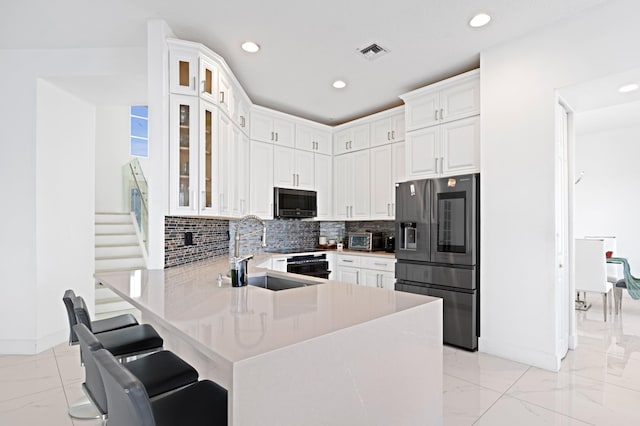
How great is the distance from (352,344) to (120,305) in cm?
428

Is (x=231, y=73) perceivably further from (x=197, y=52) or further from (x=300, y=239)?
(x=300, y=239)

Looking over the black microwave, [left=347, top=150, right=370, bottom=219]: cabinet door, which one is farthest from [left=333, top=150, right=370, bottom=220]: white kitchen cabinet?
the black microwave

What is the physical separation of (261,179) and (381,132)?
1.77m

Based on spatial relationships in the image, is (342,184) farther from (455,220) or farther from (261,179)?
(455,220)

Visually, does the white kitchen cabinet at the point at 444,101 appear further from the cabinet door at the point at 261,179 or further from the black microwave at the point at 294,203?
the cabinet door at the point at 261,179

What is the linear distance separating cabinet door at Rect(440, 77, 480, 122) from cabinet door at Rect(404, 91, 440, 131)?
0.26ft

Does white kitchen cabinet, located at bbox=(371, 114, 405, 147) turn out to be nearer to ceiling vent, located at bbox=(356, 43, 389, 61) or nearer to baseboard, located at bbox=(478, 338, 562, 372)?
ceiling vent, located at bbox=(356, 43, 389, 61)

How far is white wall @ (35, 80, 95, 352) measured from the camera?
3.28 metres

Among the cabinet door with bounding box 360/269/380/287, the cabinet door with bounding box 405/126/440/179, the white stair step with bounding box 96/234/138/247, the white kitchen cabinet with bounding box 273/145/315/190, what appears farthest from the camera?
the white stair step with bounding box 96/234/138/247

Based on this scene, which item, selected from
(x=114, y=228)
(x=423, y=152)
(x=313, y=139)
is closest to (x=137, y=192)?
(x=114, y=228)

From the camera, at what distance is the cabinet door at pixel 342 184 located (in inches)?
197

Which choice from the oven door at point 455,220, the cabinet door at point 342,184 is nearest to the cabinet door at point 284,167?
the cabinet door at point 342,184

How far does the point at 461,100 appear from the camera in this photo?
3.41m

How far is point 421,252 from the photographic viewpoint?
11.7 ft
